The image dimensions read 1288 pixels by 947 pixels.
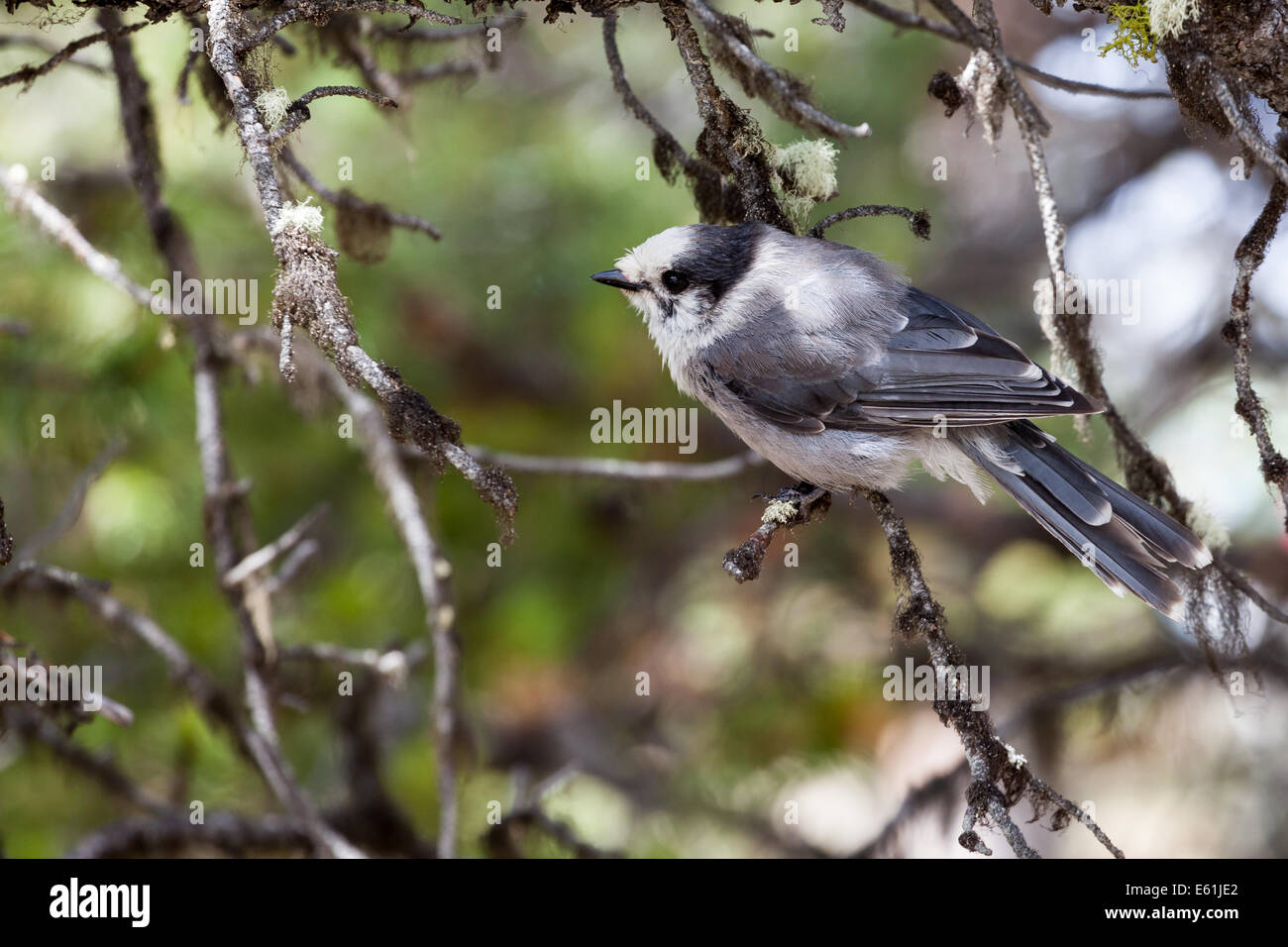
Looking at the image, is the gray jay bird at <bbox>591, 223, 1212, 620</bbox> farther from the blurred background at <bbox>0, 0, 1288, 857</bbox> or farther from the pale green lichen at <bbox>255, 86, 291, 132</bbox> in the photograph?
the pale green lichen at <bbox>255, 86, 291, 132</bbox>

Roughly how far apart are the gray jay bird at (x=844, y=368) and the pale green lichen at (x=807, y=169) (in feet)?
1.22

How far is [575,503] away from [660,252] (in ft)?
6.18

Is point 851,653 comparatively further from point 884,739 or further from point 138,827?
point 138,827

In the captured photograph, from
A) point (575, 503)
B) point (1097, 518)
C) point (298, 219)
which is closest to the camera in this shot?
point (298, 219)

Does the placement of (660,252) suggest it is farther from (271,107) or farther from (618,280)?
(271,107)

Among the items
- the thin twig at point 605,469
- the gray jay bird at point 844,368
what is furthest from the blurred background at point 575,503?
the gray jay bird at point 844,368

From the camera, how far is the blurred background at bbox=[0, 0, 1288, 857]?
4.15m

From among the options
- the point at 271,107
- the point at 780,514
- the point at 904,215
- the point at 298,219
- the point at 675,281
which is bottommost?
the point at 780,514

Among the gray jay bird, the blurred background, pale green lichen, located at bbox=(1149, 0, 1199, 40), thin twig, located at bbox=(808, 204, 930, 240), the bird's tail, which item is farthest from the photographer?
the blurred background

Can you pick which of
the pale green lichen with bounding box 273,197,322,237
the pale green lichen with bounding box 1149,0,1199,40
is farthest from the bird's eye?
the pale green lichen with bounding box 273,197,322,237

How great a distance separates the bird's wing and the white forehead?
327 millimetres

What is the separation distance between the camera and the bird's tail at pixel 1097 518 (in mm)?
2822

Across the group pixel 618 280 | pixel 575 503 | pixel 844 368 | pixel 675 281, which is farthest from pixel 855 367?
pixel 575 503

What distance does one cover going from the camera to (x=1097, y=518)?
3.01 metres
